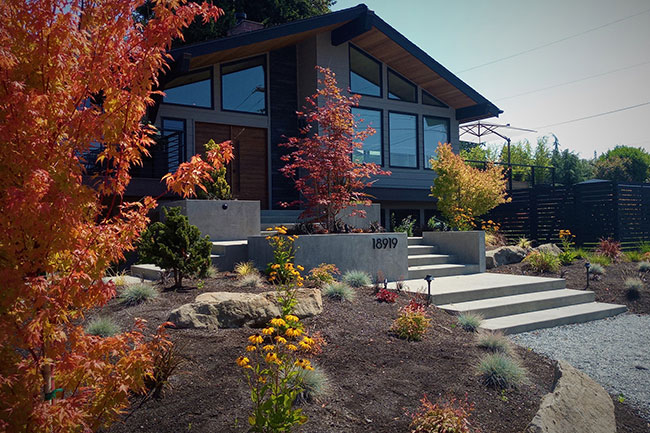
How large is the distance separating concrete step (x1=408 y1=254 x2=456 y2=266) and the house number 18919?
1.25 metres

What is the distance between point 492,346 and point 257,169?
31.4ft

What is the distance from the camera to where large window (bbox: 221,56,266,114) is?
501 inches

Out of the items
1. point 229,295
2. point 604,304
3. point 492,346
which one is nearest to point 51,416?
point 229,295

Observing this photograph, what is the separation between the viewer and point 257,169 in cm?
1314

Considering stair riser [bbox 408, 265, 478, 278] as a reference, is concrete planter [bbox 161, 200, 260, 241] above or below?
above

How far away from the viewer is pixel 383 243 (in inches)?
318

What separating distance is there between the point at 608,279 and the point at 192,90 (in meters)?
11.2

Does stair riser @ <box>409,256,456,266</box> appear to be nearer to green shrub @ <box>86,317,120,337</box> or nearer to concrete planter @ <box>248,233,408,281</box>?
concrete planter @ <box>248,233,408,281</box>

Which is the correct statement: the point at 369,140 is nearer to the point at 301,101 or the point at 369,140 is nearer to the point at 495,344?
the point at 301,101

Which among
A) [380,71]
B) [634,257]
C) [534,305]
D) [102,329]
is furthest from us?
[380,71]

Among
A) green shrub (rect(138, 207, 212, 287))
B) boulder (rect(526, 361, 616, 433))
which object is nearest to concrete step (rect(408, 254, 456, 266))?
green shrub (rect(138, 207, 212, 287))

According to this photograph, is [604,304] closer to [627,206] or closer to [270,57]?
[627,206]

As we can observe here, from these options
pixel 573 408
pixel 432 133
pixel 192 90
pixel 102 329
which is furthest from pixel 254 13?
pixel 573 408

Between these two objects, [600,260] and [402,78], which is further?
[402,78]
